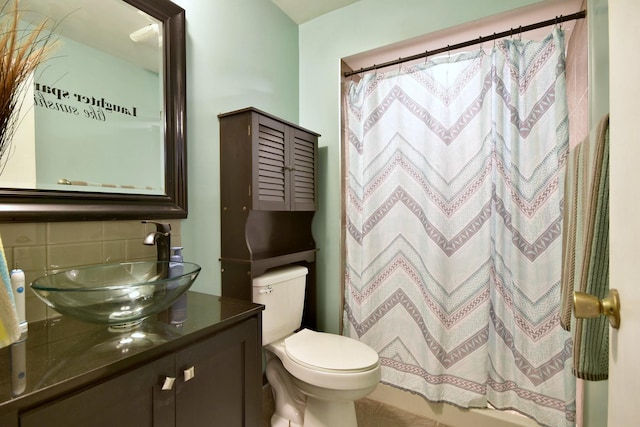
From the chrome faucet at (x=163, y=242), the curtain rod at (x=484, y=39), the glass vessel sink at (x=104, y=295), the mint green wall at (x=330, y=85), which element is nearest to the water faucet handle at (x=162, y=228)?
the chrome faucet at (x=163, y=242)

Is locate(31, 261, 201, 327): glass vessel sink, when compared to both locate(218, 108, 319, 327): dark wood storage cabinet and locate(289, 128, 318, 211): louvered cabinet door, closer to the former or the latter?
locate(218, 108, 319, 327): dark wood storage cabinet

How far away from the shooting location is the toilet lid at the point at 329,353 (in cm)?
132

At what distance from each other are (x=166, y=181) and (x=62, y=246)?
419 mm

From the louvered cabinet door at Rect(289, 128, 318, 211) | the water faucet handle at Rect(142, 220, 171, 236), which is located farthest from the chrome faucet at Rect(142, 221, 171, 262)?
the louvered cabinet door at Rect(289, 128, 318, 211)

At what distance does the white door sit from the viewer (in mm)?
429

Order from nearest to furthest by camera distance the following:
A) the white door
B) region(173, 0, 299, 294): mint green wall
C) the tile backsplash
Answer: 1. the white door
2. the tile backsplash
3. region(173, 0, 299, 294): mint green wall

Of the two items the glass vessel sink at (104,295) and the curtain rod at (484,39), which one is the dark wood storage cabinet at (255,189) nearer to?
the glass vessel sink at (104,295)

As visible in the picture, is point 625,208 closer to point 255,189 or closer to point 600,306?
point 600,306

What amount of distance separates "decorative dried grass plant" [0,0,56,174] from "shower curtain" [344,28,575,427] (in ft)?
4.84

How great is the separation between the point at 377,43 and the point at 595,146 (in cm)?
144

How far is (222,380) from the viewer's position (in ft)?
2.87

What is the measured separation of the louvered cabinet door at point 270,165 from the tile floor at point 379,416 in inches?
42.9

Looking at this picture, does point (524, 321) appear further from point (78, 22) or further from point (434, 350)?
point (78, 22)

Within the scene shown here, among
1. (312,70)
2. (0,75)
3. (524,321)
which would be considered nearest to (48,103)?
(0,75)
